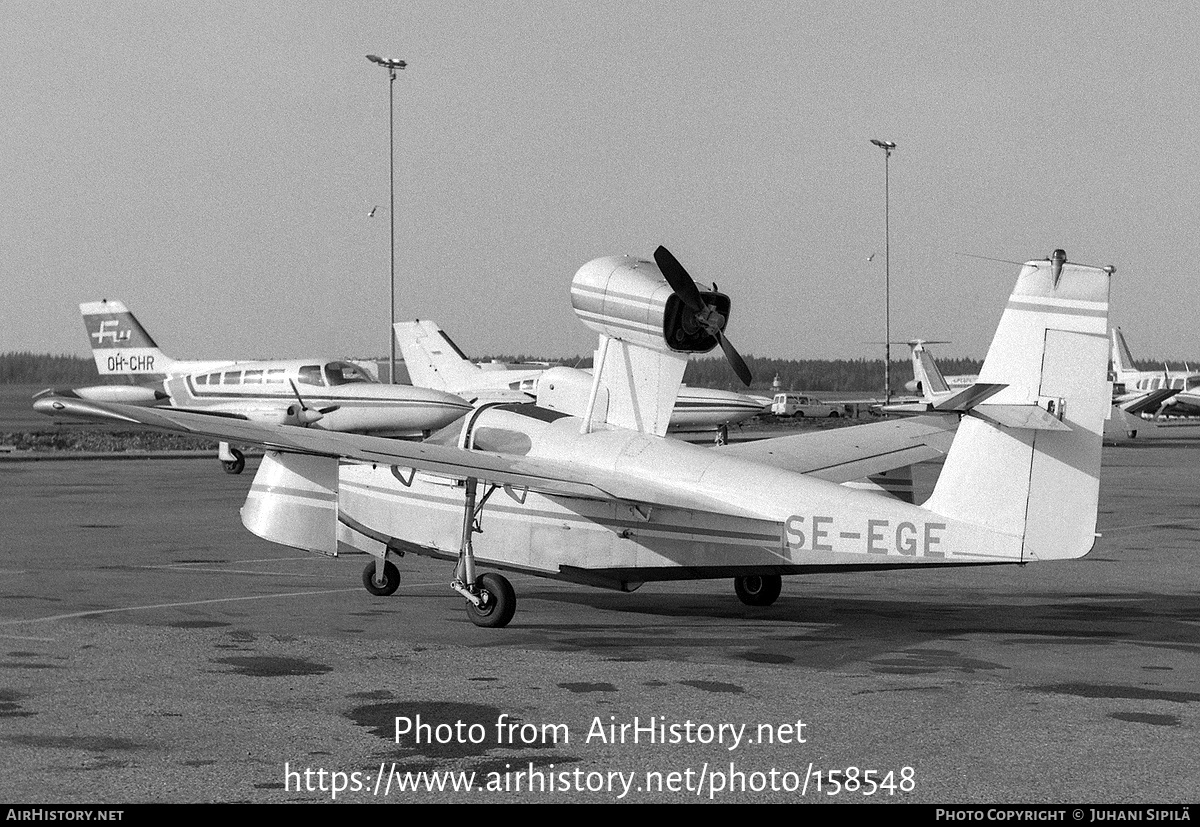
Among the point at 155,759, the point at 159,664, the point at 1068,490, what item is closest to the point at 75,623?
the point at 159,664

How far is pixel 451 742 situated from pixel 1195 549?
50.6 feet

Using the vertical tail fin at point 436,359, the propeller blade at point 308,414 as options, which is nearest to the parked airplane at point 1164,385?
the vertical tail fin at point 436,359

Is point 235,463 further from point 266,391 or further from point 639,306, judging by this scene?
point 639,306

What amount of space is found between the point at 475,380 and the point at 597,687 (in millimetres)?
38937

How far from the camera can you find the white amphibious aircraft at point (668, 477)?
11383 millimetres

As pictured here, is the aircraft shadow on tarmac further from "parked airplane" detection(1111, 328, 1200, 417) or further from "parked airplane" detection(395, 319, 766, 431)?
"parked airplane" detection(1111, 328, 1200, 417)

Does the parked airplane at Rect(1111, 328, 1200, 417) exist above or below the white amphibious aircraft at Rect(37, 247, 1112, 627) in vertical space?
below

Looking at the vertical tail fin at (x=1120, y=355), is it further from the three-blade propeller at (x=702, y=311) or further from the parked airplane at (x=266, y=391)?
the three-blade propeller at (x=702, y=311)

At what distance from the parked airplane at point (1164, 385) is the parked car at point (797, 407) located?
18.0m

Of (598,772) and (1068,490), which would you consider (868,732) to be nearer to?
(598,772)

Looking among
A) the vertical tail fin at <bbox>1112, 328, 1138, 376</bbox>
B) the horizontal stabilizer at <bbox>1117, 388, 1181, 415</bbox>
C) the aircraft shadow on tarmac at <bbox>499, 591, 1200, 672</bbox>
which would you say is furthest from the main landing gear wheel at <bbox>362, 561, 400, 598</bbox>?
the vertical tail fin at <bbox>1112, 328, 1138, 376</bbox>

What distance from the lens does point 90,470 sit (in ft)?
123

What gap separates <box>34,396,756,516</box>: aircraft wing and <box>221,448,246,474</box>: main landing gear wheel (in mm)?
24431

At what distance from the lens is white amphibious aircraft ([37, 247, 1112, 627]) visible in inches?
448
